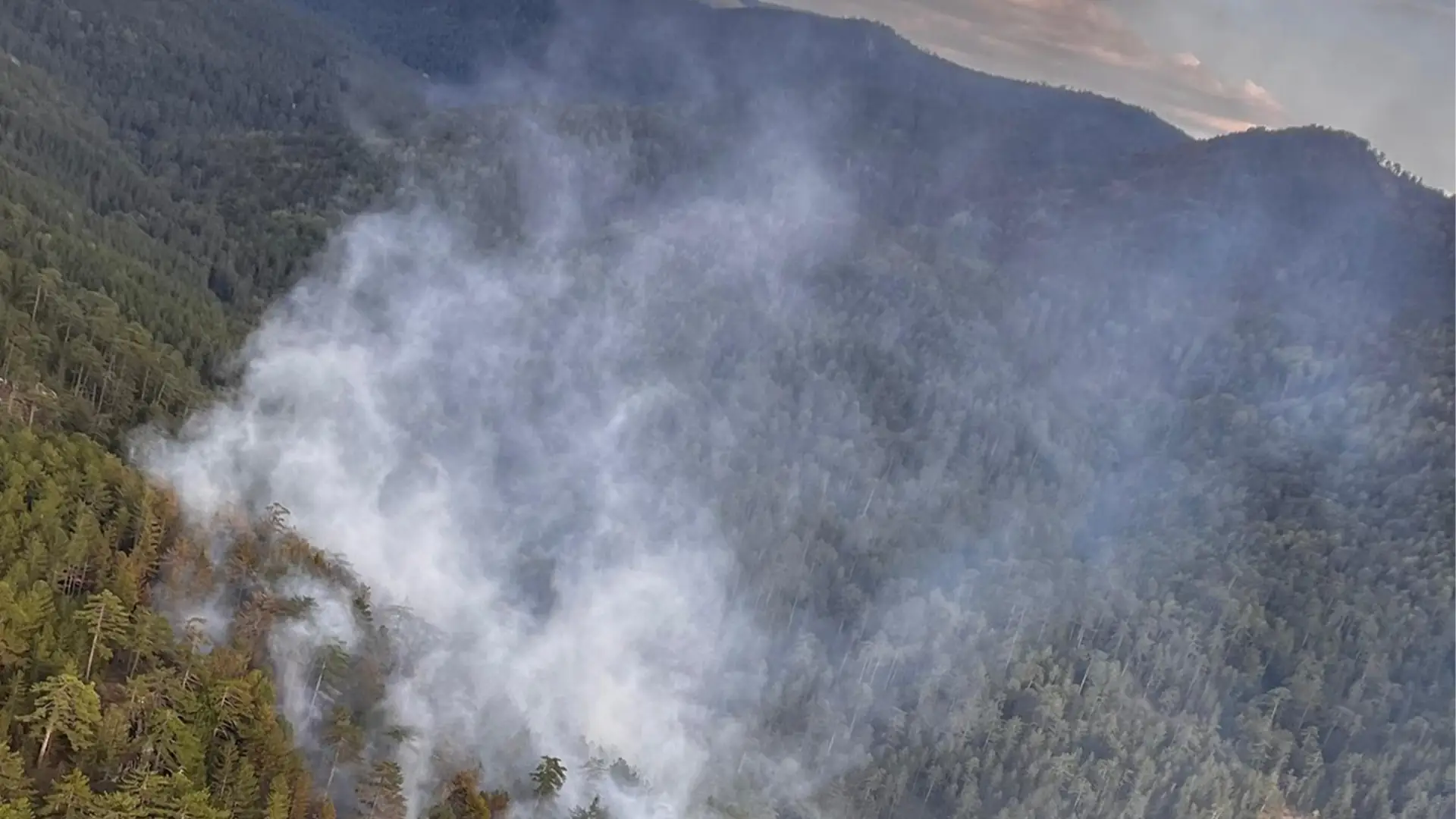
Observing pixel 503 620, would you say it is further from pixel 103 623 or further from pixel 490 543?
pixel 103 623

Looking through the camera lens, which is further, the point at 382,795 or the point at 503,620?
the point at 503,620

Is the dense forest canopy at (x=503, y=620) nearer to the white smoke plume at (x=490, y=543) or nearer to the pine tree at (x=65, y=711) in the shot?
the pine tree at (x=65, y=711)

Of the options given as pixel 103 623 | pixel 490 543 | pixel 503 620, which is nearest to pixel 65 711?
pixel 103 623

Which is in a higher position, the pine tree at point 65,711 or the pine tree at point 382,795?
the pine tree at point 65,711

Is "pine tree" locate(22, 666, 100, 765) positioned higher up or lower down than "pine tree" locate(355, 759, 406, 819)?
higher up

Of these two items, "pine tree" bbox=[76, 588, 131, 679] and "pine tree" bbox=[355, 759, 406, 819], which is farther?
"pine tree" bbox=[355, 759, 406, 819]

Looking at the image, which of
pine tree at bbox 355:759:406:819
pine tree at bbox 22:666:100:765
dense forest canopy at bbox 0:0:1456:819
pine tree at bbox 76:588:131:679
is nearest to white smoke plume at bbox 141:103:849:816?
dense forest canopy at bbox 0:0:1456:819

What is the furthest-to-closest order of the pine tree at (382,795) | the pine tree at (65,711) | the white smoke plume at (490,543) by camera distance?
the white smoke plume at (490,543)
the pine tree at (382,795)
the pine tree at (65,711)

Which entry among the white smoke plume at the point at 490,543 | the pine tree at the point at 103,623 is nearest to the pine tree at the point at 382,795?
the white smoke plume at the point at 490,543

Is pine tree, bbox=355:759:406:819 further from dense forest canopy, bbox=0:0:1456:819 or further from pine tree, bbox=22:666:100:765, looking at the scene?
pine tree, bbox=22:666:100:765

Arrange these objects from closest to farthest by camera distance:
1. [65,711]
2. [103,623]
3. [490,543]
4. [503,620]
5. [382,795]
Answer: [65,711], [103,623], [382,795], [503,620], [490,543]

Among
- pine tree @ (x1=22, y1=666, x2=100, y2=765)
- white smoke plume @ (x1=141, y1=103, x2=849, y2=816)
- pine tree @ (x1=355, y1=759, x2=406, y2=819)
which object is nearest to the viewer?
pine tree @ (x1=22, y1=666, x2=100, y2=765)
